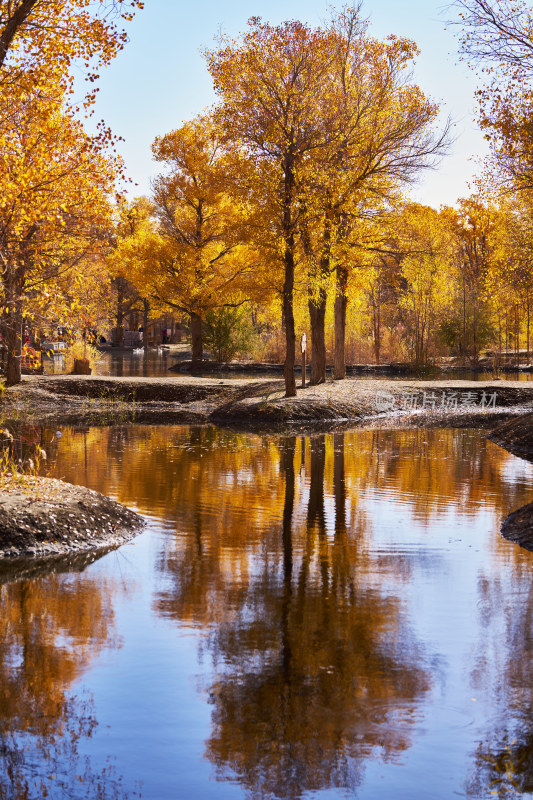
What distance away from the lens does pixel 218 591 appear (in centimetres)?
824

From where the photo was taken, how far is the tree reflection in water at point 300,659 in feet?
17.0

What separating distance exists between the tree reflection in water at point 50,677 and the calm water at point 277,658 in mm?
17

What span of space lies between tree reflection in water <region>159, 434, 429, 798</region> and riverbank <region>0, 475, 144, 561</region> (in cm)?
97

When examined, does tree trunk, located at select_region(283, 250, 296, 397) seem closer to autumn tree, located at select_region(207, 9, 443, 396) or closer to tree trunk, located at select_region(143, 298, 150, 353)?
autumn tree, located at select_region(207, 9, 443, 396)

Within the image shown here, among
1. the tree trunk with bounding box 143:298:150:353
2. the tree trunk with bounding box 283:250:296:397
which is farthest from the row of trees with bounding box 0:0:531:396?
the tree trunk with bounding box 143:298:150:353

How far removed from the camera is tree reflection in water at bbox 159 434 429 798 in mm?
5176

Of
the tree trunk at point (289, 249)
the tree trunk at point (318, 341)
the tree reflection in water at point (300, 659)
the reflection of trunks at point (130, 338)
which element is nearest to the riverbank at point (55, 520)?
the tree reflection in water at point (300, 659)

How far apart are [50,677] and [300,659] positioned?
1.75m

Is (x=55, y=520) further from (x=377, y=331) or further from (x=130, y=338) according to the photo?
(x=130, y=338)

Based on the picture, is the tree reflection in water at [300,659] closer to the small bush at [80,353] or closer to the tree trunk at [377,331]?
the small bush at [80,353]

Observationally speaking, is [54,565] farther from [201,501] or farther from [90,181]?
[90,181]

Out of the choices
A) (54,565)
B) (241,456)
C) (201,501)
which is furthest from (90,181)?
(54,565)

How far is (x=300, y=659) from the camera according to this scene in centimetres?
660

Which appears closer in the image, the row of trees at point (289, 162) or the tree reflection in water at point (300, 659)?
the tree reflection in water at point (300, 659)
